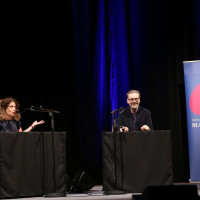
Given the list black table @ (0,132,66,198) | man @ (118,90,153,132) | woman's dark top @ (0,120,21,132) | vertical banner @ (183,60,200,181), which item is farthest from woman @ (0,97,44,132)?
vertical banner @ (183,60,200,181)

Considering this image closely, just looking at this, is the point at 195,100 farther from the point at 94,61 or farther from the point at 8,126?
the point at 8,126

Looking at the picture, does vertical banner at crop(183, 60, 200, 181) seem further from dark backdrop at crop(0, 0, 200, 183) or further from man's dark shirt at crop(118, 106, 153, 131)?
man's dark shirt at crop(118, 106, 153, 131)

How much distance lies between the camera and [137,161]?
4191 millimetres

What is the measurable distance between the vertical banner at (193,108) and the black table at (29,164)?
237cm

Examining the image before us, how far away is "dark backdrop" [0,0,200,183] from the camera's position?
6.10 metres

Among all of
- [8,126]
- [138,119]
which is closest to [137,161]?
[138,119]

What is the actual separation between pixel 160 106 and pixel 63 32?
214 cm

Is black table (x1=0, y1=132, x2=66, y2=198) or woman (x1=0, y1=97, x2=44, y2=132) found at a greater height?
woman (x1=0, y1=97, x2=44, y2=132)

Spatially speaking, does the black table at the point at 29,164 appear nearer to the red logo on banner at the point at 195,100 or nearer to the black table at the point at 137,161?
the black table at the point at 137,161

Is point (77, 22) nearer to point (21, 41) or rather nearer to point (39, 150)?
point (21, 41)

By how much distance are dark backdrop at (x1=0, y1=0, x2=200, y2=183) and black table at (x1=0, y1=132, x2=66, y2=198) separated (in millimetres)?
1890

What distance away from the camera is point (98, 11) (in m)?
6.47

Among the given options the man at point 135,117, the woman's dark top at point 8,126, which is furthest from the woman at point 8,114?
the man at point 135,117

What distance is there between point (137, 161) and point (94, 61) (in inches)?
104
